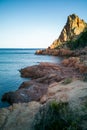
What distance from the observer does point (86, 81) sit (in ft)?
49.2

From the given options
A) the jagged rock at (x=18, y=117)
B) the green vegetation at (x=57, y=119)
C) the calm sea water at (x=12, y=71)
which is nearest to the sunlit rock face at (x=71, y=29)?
the calm sea water at (x=12, y=71)

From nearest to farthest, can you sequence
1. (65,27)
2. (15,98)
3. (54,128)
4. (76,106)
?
(54,128) → (76,106) → (15,98) → (65,27)

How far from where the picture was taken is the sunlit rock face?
108 meters

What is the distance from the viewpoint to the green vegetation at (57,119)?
741 centimetres

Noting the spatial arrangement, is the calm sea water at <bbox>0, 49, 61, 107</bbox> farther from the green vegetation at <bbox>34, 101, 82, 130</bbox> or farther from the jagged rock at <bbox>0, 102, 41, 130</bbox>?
the green vegetation at <bbox>34, 101, 82, 130</bbox>

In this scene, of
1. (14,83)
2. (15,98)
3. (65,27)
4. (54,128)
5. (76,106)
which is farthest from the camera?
(65,27)

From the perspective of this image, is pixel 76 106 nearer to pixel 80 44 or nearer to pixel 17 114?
pixel 17 114

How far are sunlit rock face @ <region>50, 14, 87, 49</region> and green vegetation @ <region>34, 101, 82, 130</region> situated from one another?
9892 centimetres

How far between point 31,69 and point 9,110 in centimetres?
1762

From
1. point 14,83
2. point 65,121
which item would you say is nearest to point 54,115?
point 65,121

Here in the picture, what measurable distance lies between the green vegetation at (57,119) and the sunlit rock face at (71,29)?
98918 mm

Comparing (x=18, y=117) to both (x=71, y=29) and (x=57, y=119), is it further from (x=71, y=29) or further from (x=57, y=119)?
(x=71, y=29)

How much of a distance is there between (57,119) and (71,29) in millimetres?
106005

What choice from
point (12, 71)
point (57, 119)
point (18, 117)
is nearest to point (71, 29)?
point (12, 71)
